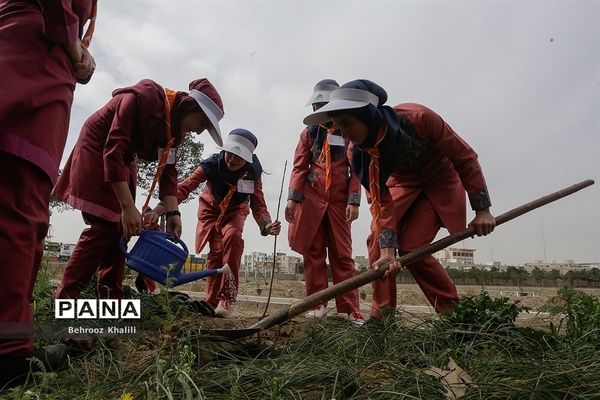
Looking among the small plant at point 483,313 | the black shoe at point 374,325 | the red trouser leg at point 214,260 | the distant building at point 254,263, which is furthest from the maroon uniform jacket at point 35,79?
the distant building at point 254,263

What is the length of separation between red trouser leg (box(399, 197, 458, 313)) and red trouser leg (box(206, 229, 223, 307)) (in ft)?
7.01

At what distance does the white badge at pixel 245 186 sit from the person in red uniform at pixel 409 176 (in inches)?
67.2

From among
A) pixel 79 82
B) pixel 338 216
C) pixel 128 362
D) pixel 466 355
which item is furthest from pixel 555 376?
pixel 338 216

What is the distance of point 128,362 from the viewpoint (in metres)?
1.90

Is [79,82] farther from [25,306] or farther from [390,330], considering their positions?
[390,330]

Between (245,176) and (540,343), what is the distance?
10.5 feet

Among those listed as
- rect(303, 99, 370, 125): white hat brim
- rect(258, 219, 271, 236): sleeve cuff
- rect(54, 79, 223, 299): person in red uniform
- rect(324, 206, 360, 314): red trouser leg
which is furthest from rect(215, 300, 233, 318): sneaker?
rect(303, 99, 370, 125): white hat brim

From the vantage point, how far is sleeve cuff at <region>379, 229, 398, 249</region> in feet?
10.00

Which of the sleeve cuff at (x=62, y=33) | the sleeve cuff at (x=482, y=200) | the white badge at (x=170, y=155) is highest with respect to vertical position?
the sleeve cuff at (x=62, y=33)

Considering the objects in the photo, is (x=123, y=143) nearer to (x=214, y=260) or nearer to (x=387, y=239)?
(x=387, y=239)

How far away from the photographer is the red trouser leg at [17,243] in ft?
5.21

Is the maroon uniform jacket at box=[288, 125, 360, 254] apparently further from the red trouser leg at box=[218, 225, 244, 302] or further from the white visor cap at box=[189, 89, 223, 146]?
the white visor cap at box=[189, 89, 223, 146]

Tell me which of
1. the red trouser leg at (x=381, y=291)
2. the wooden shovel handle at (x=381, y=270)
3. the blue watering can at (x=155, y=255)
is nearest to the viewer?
the wooden shovel handle at (x=381, y=270)

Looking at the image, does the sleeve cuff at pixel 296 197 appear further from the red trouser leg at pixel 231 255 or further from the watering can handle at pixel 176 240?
the watering can handle at pixel 176 240
